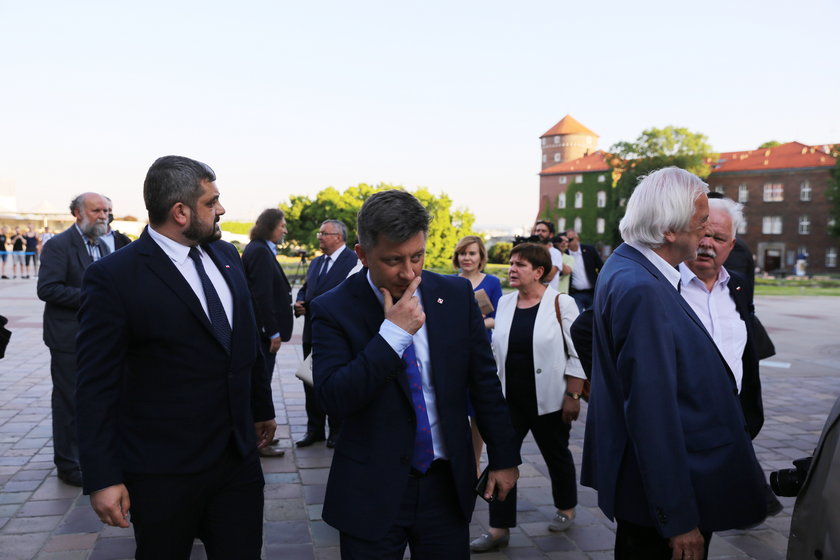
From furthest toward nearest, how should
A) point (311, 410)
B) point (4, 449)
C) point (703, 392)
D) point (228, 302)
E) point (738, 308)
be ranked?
point (311, 410) → point (4, 449) → point (738, 308) → point (228, 302) → point (703, 392)

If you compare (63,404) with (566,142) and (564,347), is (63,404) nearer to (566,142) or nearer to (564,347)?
(564,347)

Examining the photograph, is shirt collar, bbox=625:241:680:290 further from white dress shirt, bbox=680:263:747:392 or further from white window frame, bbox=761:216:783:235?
white window frame, bbox=761:216:783:235

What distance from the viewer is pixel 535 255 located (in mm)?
4461

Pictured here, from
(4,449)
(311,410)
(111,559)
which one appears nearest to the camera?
(111,559)

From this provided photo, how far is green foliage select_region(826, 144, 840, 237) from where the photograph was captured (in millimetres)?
55203

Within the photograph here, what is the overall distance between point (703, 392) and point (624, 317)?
362mm

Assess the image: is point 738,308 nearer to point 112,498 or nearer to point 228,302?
point 228,302

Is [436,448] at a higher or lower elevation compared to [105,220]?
lower

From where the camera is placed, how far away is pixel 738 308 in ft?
10.6

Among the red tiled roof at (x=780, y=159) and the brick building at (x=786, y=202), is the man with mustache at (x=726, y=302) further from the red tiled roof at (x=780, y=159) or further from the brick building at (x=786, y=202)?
the red tiled roof at (x=780, y=159)

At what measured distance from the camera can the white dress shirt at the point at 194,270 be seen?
2562mm

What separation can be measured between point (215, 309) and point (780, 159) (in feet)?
244

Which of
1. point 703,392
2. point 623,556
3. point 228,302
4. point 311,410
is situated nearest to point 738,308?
point 703,392

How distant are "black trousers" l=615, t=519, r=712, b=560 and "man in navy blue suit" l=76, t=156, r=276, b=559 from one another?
1.45 meters
